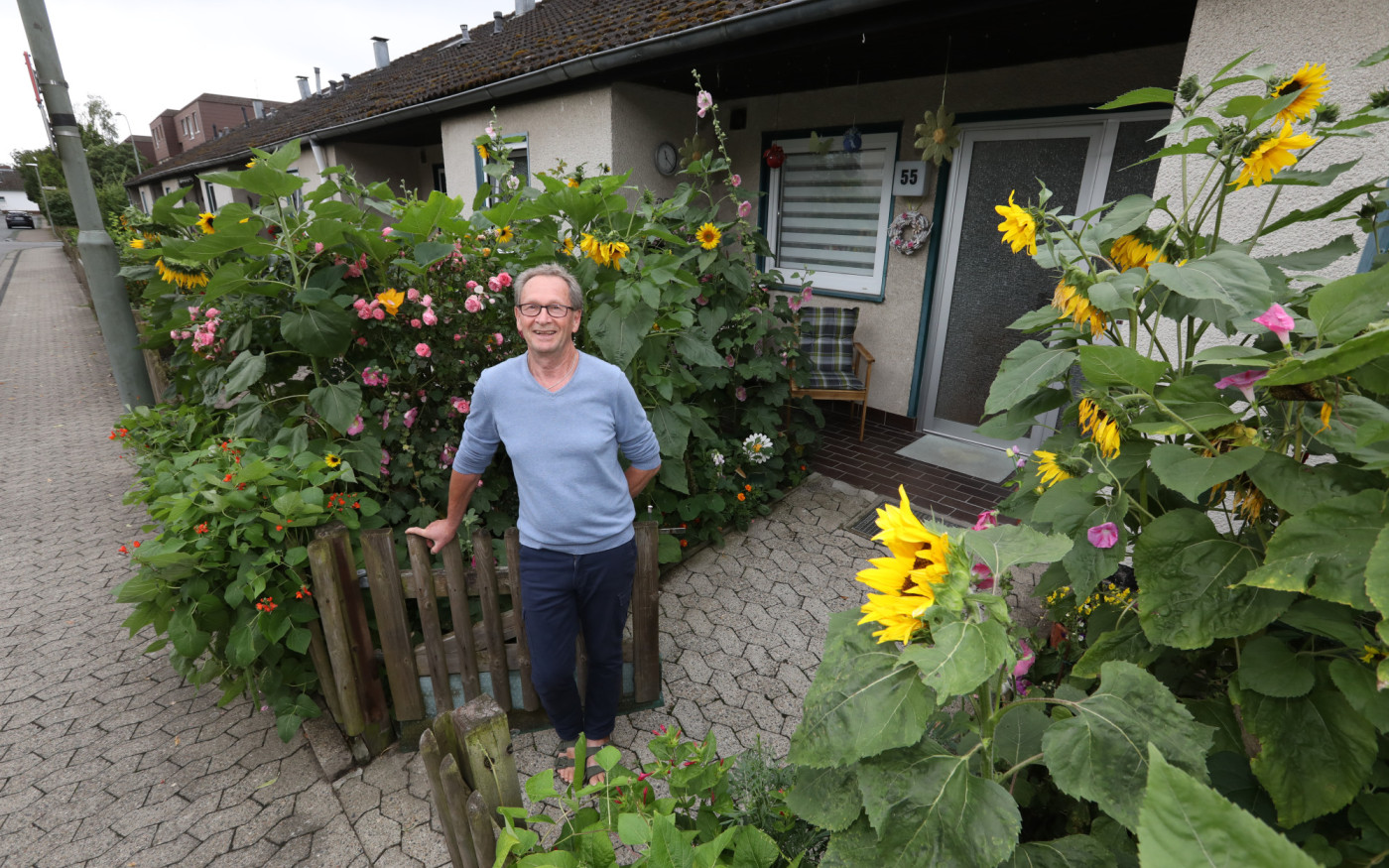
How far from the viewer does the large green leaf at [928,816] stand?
760 millimetres

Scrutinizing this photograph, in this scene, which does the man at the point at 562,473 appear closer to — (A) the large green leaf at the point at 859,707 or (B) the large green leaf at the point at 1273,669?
(A) the large green leaf at the point at 859,707

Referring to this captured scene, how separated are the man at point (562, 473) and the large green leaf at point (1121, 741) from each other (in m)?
1.49

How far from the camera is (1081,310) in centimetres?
122

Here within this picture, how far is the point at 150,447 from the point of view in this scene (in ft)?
9.77

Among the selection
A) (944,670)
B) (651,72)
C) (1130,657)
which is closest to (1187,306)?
(1130,657)

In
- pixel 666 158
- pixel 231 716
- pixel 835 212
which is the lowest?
pixel 231 716

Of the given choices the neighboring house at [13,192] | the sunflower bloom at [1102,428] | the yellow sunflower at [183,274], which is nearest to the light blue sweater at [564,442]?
the sunflower bloom at [1102,428]

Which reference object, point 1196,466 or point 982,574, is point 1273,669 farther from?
point 982,574

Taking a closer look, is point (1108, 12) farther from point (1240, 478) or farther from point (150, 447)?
point (150, 447)

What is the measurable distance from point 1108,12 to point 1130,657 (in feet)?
13.3

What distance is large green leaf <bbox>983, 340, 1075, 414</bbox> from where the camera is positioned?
118 centimetres

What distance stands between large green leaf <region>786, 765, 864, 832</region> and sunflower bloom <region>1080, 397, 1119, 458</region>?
683 millimetres

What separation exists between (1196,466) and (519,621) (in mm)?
2088

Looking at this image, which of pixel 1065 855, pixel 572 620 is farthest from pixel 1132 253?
pixel 572 620
